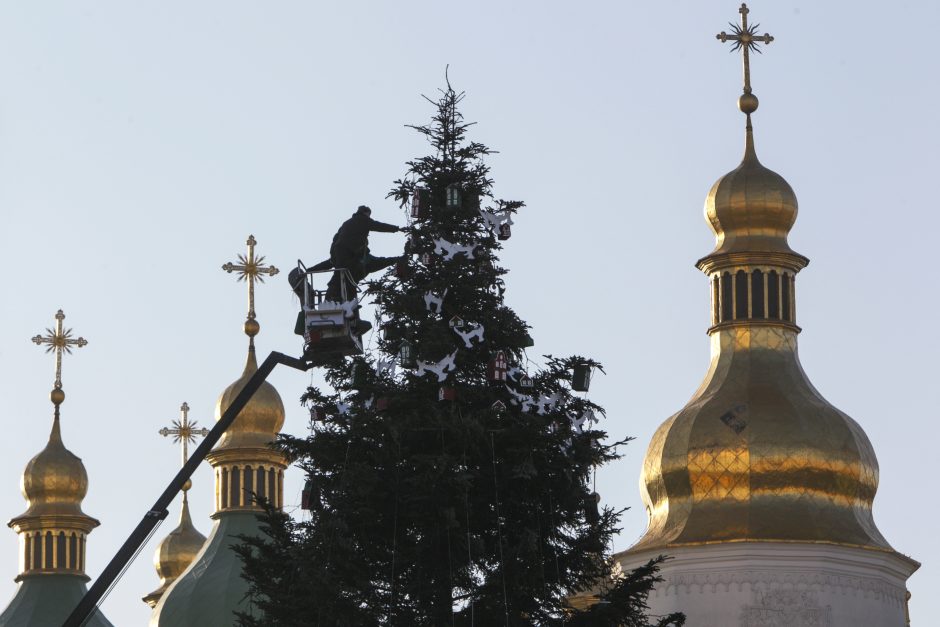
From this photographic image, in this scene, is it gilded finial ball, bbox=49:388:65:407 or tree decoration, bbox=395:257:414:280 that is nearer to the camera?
tree decoration, bbox=395:257:414:280

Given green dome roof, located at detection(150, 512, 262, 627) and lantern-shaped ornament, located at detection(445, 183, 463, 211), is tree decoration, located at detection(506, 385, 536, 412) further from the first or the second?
green dome roof, located at detection(150, 512, 262, 627)

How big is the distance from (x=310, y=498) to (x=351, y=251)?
2.53 m

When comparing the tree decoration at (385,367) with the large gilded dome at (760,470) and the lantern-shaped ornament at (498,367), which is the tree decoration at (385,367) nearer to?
the lantern-shaped ornament at (498,367)

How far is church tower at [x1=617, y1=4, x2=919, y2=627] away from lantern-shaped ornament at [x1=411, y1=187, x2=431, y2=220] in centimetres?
2062

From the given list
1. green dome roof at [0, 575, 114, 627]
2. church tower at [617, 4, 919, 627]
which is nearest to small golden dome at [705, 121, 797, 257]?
church tower at [617, 4, 919, 627]

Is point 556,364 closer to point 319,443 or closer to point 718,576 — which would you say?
point 319,443

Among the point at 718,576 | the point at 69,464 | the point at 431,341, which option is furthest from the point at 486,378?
the point at 69,464

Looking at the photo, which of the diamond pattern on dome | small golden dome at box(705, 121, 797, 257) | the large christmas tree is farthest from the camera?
small golden dome at box(705, 121, 797, 257)

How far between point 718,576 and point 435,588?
21.9 m

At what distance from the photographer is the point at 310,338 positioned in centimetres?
3312

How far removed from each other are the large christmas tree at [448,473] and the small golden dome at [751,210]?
940 inches

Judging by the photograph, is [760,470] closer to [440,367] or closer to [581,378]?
[581,378]

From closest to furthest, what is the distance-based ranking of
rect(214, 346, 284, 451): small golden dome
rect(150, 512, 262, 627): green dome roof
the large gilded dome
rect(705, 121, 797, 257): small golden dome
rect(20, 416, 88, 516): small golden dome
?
the large gilded dome, rect(705, 121, 797, 257): small golden dome, rect(150, 512, 262, 627): green dome roof, rect(214, 346, 284, 451): small golden dome, rect(20, 416, 88, 516): small golden dome

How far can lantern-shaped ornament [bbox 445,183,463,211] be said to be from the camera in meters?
34.2
